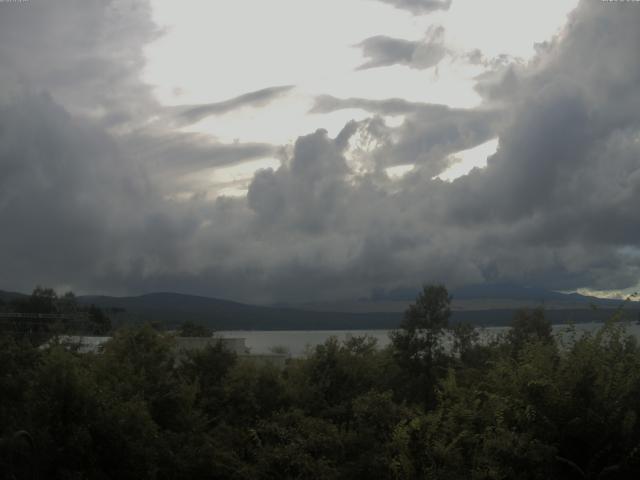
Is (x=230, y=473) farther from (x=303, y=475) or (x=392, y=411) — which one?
(x=392, y=411)

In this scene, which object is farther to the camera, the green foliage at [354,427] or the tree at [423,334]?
the tree at [423,334]

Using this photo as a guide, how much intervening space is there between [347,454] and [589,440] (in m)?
5.34

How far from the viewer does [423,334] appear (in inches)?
2056

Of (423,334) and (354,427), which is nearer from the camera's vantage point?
(354,427)

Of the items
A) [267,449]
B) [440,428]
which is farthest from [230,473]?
[440,428]

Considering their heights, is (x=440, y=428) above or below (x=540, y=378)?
below

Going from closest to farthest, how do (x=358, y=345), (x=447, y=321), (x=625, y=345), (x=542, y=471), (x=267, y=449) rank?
1. (x=542, y=471)
2. (x=625, y=345)
3. (x=267, y=449)
4. (x=358, y=345)
5. (x=447, y=321)

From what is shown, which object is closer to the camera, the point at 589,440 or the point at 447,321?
the point at 589,440

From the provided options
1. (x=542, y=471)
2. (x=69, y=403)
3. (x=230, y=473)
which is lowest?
(x=230, y=473)

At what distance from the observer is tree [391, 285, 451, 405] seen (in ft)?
160

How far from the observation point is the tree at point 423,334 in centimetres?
4891

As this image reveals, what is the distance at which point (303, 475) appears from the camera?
15859 mm

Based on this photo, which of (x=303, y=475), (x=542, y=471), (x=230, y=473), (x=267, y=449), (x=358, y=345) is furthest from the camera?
(x=358, y=345)

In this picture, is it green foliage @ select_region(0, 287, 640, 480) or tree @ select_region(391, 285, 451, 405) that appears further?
tree @ select_region(391, 285, 451, 405)
